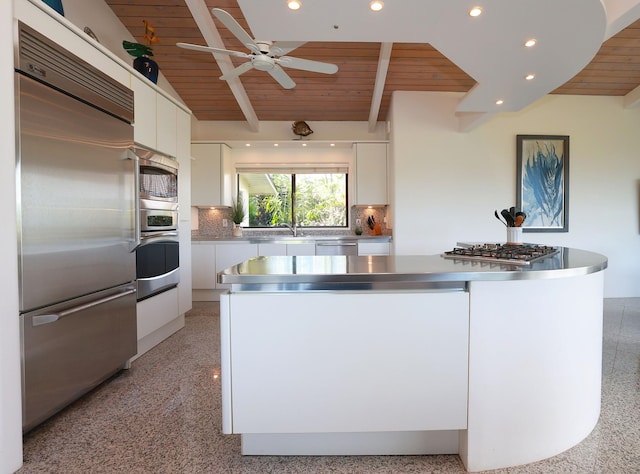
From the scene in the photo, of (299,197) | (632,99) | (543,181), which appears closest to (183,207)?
(299,197)

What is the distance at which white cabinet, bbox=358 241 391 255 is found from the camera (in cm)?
458

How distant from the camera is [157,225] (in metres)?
2.81

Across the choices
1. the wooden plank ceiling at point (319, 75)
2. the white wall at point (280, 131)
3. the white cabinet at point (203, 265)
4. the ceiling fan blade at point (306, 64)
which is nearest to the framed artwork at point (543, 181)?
the wooden plank ceiling at point (319, 75)

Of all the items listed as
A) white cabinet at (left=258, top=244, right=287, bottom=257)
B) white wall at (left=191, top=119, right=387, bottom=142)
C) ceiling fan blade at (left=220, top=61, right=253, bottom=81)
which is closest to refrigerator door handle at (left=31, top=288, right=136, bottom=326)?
ceiling fan blade at (left=220, top=61, right=253, bottom=81)

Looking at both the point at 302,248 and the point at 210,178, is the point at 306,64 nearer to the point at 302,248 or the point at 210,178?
the point at 302,248

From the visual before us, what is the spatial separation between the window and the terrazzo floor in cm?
319

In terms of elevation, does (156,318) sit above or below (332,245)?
below

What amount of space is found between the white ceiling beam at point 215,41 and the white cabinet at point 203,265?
200 cm

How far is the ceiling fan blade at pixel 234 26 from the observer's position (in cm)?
217

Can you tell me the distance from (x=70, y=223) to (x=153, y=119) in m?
1.31

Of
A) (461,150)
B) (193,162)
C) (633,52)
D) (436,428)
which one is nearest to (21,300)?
(436,428)

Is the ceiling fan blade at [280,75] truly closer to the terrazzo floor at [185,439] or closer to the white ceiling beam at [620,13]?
the white ceiling beam at [620,13]

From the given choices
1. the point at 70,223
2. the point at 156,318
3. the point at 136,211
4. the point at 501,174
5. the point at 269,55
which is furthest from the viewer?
the point at 501,174

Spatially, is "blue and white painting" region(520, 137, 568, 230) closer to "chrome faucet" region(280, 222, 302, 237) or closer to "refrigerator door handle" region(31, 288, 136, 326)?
"chrome faucet" region(280, 222, 302, 237)
